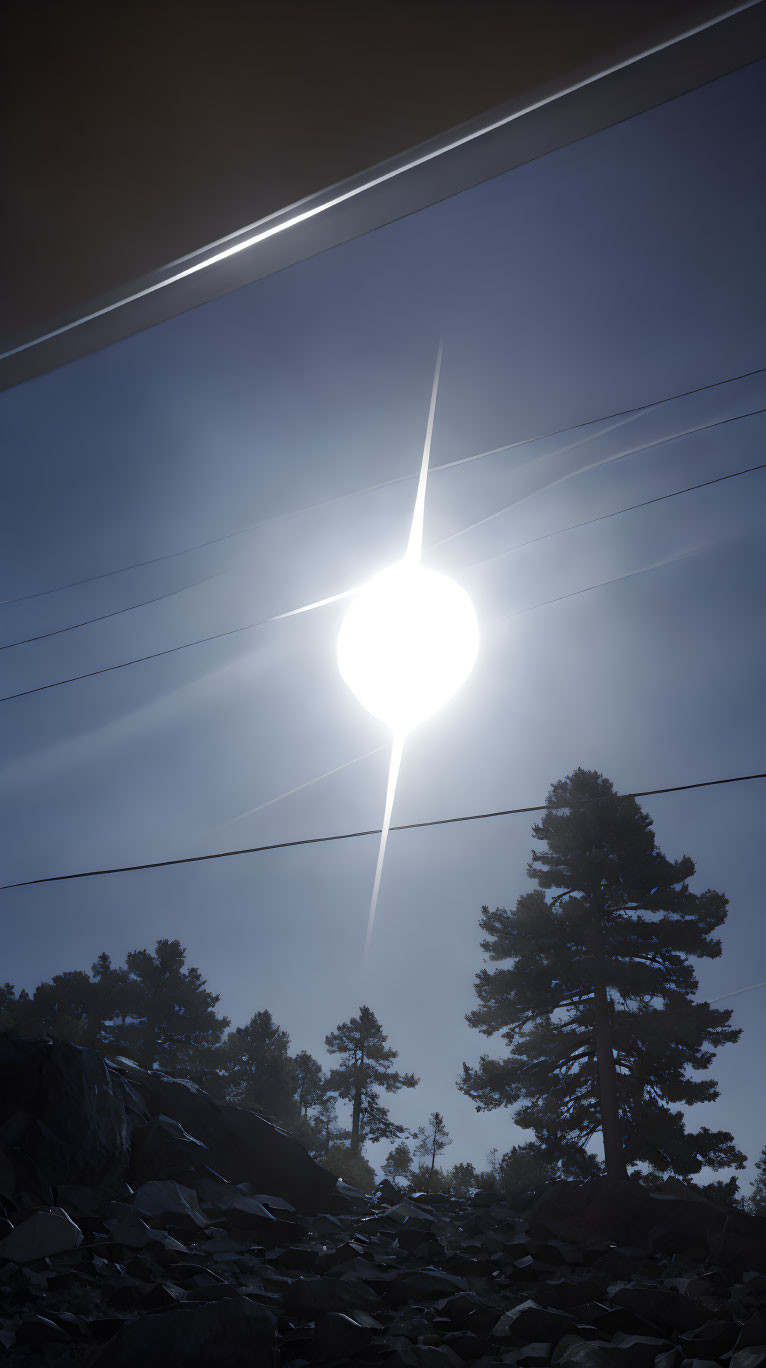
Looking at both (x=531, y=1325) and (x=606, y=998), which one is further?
(x=606, y=998)

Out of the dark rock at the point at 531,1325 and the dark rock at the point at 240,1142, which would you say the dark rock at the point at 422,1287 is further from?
the dark rock at the point at 240,1142

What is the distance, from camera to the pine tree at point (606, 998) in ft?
32.3

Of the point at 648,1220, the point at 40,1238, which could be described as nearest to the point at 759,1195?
the point at 648,1220

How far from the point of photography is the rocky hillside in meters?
2.77

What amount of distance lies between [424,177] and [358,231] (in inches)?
8.3

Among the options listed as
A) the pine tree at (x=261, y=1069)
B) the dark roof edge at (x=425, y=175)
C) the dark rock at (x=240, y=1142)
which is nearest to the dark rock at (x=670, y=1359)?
the dark rock at (x=240, y=1142)

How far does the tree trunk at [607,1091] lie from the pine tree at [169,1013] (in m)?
8.92

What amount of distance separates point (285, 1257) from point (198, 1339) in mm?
1854

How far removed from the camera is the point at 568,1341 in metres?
3.04

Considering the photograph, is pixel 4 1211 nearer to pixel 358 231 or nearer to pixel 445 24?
pixel 358 231

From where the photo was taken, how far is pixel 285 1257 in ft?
13.1

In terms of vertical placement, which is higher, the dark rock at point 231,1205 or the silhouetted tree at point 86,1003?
the silhouetted tree at point 86,1003

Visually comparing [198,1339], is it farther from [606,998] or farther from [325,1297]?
[606,998]

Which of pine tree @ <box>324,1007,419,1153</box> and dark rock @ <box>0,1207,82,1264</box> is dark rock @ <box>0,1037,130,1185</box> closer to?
dark rock @ <box>0,1207,82,1264</box>
